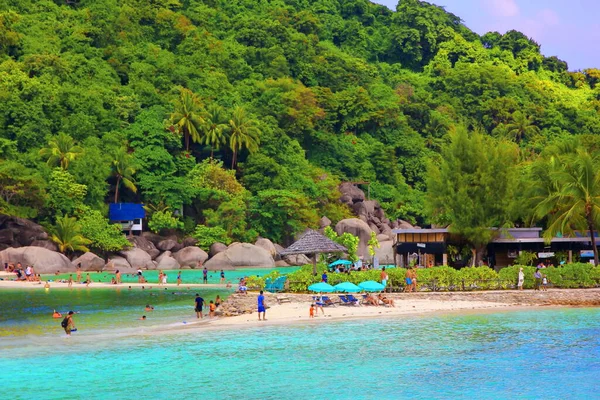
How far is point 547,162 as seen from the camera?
54.2 meters

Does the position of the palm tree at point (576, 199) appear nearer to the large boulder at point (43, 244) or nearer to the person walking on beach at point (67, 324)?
the person walking on beach at point (67, 324)

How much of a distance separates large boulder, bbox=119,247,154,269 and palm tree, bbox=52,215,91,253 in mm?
3525

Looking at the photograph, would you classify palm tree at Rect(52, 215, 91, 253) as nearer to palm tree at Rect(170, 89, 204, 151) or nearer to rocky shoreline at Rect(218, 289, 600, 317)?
palm tree at Rect(170, 89, 204, 151)

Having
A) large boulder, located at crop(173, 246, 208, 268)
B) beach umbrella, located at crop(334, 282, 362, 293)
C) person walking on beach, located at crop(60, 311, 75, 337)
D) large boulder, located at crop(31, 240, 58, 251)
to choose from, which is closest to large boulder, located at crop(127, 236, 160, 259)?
large boulder, located at crop(173, 246, 208, 268)

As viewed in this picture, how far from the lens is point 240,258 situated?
72562 mm

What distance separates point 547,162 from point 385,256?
Result: 78.7ft

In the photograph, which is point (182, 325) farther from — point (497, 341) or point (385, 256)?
point (385, 256)

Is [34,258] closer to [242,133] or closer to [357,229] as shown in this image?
[242,133]

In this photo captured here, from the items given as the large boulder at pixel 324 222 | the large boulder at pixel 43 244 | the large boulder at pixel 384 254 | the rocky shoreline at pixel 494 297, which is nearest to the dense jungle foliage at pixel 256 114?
the large boulder at pixel 324 222

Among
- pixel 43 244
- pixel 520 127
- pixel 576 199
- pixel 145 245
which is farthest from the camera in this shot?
pixel 520 127

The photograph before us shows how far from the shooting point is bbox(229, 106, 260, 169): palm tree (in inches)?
3487

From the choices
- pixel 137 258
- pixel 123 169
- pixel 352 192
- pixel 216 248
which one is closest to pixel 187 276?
pixel 137 258

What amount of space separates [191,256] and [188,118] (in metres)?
19.6

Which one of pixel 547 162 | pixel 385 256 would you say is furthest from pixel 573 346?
pixel 385 256
